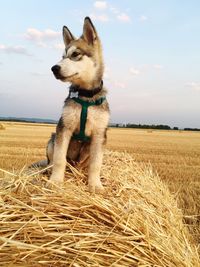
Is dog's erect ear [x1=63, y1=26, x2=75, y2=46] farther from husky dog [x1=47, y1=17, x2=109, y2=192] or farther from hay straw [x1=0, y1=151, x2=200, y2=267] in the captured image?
hay straw [x1=0, y1=151, x2=200, y2=267]

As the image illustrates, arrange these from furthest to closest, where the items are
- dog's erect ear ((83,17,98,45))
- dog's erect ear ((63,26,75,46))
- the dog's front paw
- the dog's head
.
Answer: dog's erect ear ((63,26,75,46)), dog's erect ear ((83,17,98,45)), the dog's head, the dog's front paw

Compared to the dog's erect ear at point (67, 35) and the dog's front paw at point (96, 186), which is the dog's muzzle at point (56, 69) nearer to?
the dog's erect ear at point (67, 35)

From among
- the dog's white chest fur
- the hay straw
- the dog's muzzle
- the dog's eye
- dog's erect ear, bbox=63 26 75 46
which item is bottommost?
the hay straw

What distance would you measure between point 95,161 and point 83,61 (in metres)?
1.19

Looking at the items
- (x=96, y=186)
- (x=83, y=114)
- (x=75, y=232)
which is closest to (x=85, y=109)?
(x=83, y=114)

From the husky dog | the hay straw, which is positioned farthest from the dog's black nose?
the hay straw

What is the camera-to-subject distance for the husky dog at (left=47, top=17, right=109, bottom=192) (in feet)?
14.0

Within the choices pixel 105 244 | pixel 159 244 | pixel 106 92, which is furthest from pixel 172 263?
Answer: pixel 106 92

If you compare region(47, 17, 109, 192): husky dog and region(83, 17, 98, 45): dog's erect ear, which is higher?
region(83, 17, 98, 45): dog's erect ear

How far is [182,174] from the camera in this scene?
10906 millimetres

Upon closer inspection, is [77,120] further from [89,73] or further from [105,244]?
[105,244]

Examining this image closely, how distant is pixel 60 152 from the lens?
14.1 feet

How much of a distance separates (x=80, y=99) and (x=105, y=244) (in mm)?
2074

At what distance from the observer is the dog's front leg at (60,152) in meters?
4.23
